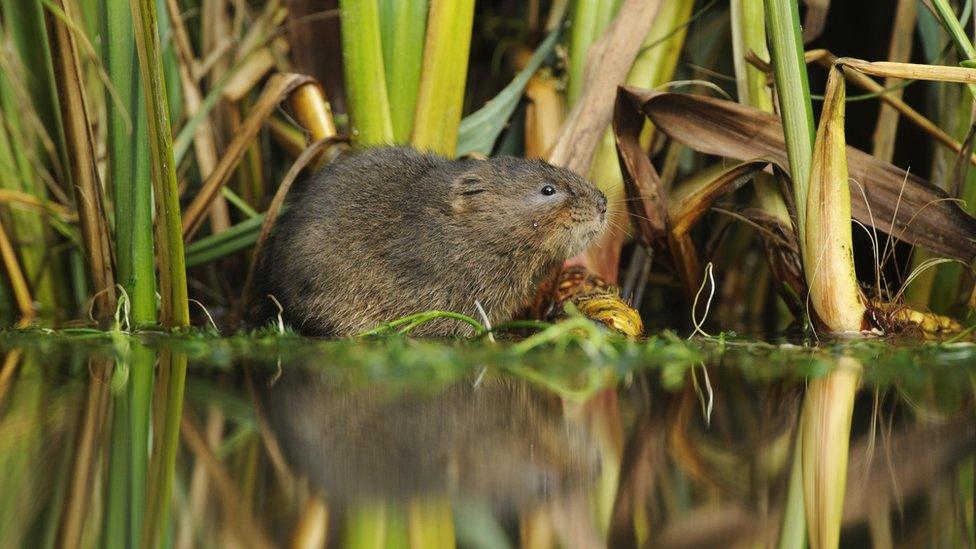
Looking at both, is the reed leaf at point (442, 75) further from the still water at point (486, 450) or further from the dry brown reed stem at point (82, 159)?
the still water at point (486, 450)

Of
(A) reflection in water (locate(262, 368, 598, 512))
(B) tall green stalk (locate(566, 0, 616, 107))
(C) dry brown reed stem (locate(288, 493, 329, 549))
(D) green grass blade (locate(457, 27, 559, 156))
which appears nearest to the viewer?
(C) dry brown reed stem (locate(288, 493, 329, 549))

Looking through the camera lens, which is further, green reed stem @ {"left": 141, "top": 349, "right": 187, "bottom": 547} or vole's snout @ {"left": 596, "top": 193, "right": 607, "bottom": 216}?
vole's snout @ {"left": 596, "top": 193, "right": 607, "bottom": 216}

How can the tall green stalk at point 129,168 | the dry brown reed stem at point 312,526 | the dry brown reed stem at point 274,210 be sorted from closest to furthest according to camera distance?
the dry brown reed stem at point 312,526
the tall green stalk at point 129,168
the dry brown reed stem at point 274,210

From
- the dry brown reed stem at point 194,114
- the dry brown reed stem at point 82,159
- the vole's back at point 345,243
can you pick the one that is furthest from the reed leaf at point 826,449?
the dry brown reed stem at point 194,114

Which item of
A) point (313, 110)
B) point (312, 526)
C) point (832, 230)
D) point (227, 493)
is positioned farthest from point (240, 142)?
point (312, 526)

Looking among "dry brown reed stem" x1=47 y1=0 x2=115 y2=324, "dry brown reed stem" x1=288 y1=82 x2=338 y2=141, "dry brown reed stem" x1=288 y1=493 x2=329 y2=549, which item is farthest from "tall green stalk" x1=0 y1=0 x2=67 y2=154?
"dry brown reed stem" x1=288 y1=493 x2=329 y2=549

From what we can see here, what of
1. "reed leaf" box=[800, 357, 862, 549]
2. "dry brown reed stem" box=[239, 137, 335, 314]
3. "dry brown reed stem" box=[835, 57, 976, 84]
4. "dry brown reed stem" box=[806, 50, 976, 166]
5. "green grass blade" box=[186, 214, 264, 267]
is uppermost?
"dry brown reed stem" box=[835, 57, 976, 84]

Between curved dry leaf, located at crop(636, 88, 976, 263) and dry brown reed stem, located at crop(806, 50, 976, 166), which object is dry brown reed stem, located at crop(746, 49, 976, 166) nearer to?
dry brown reed stem, located at crop(806, 50, 976, 166)
